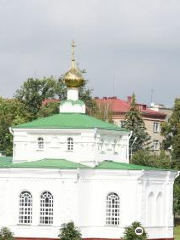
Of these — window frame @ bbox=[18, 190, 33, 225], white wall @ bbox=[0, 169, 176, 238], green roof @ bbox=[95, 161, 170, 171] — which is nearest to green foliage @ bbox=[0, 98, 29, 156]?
green roof @ bbox=[95, 161, 170, 171]

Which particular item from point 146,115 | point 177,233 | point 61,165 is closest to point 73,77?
point 61,165

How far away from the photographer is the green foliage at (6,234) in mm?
Answer: 88062

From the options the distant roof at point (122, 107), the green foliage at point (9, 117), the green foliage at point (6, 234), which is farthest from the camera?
the distant roof at point (122, 107)

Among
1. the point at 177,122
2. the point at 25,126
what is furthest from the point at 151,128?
the point at 25,126

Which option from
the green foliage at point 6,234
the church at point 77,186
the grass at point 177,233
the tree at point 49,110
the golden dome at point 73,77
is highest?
the tree at point 49,110

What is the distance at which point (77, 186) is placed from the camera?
89.3 metres

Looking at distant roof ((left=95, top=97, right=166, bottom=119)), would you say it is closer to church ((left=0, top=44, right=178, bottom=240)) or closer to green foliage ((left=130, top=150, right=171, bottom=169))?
green foliage ((left=130, top=150, right=171, bottom=169))

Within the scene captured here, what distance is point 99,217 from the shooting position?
90625 millimetres

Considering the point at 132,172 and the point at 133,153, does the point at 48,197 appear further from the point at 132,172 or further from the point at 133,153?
the point at 133,153

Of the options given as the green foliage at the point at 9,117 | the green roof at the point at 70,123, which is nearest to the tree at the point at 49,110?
the green foliage at the point at 9,117

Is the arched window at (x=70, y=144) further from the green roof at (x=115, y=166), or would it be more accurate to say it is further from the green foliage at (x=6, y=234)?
the green foliage at (x=6, y=234)

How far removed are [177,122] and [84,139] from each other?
3781cm

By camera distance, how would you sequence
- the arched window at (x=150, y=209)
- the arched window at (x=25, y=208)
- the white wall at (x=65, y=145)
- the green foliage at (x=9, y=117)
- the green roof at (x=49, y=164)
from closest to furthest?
1. the green roof at (x=49, y=164)
2. the arched window at (x=25, y=208)
3. the arched window at (x=150, y=209)
4. the white wall at (x=65, y=145)
5. the green foliage at (x=9, y=117)

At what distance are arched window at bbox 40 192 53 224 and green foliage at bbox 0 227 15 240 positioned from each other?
1829mm
